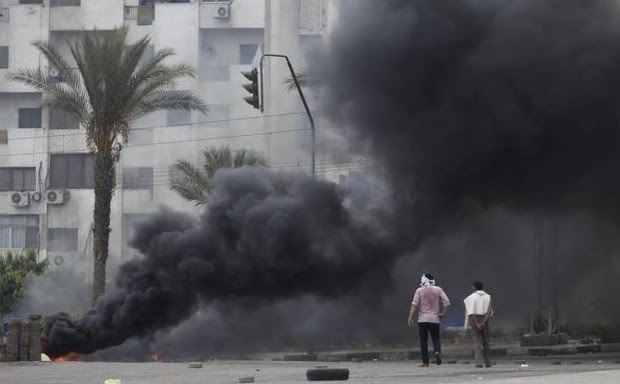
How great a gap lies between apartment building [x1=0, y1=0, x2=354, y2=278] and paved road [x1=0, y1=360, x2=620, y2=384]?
132 feet

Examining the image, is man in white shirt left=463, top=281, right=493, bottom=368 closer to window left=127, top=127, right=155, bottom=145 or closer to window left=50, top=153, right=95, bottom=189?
window left=127, top=127, right=155, bottom=145

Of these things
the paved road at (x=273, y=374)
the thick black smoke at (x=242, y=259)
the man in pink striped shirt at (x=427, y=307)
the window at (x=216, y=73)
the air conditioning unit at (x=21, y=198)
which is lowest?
the paved road at (x=273, y=374)

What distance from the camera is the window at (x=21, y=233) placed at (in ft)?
222

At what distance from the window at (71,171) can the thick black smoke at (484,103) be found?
38934 millimetres

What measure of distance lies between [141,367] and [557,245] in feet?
40.2

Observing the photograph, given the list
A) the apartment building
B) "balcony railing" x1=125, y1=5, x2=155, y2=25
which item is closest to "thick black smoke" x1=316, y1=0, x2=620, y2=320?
the apartment building

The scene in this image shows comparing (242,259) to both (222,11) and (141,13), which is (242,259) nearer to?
(222,11)

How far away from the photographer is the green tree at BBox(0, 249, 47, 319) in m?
52.8

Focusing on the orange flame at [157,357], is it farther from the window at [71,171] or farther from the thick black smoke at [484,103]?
the window at [71,171]

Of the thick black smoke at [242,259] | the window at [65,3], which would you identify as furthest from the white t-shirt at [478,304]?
the window at [65,3]

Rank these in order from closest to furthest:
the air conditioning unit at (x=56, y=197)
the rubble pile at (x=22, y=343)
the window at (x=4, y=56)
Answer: the rubble pile at (x=22, y=343), the air conditioning unit at (x=56, y=197), the window at (x=4, y=56)

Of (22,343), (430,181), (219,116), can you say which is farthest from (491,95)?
(219,116)

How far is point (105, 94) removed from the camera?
38562 mm

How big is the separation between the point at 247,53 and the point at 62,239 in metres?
12.4
